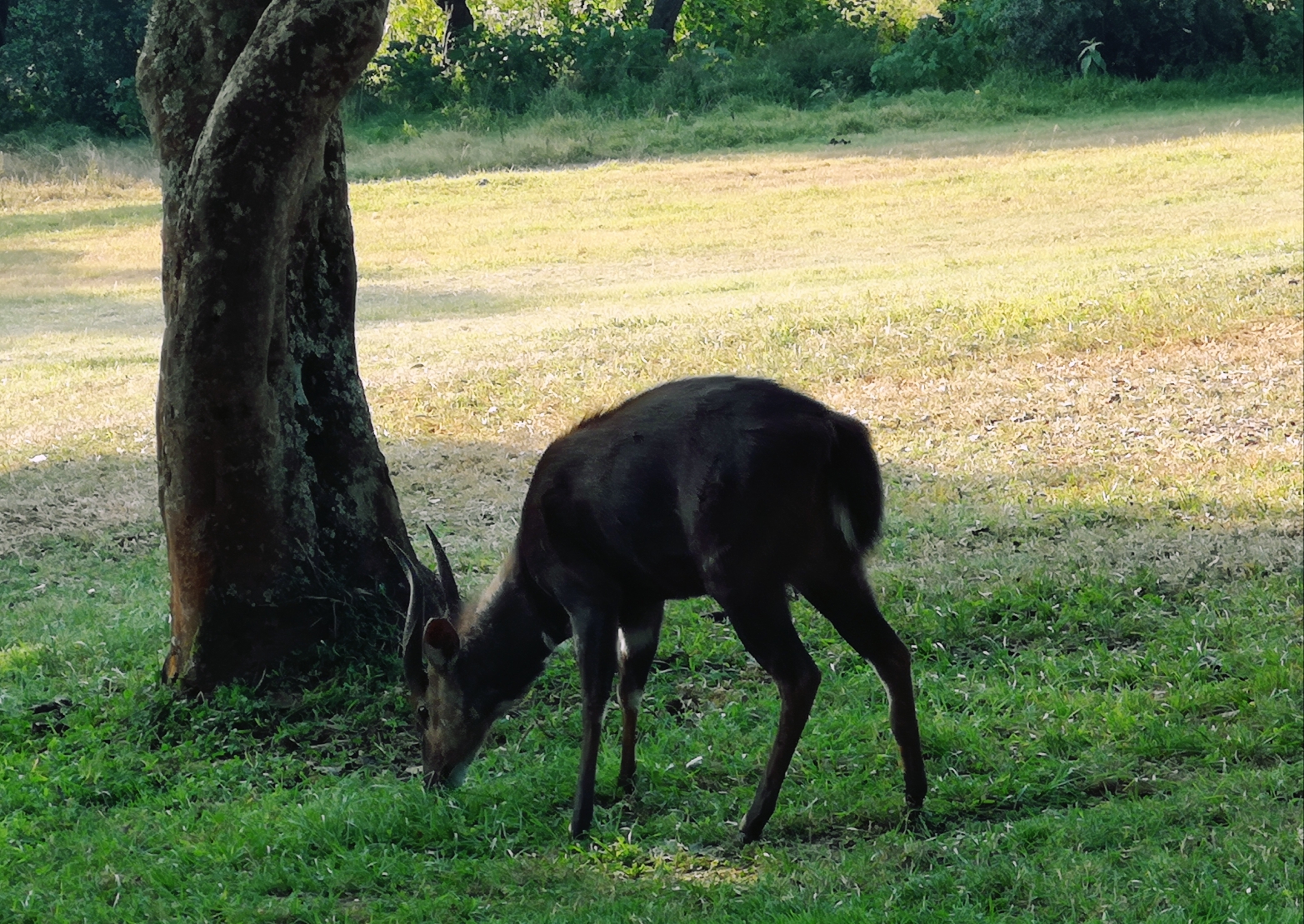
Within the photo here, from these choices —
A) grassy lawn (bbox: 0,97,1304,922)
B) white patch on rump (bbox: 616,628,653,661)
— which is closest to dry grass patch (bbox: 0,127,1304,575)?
grassy lawn (bbox: 0,97,1304,922)

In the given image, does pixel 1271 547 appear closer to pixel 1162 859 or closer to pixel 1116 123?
pixel 1162 859

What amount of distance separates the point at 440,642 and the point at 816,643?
1973 millimetres

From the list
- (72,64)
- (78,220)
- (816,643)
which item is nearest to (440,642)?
(816,643)

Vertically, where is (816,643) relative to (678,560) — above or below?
below

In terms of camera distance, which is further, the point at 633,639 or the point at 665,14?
the point at 665,14

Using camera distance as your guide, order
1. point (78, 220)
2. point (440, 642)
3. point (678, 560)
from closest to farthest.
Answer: point (678, 560)
point (440, 642)
point (78, 220)

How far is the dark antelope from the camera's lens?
4.67m

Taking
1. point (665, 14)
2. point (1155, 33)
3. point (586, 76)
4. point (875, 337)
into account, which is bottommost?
point (875, 337)

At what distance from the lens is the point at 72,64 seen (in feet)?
105

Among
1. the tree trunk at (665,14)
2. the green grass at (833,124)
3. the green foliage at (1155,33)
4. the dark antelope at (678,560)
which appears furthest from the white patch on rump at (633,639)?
the tree trunk at (665,14)

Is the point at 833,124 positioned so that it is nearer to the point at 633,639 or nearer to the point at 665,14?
the point at 665,14

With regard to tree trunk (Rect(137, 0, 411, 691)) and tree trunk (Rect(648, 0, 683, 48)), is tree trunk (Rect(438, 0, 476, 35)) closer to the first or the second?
tree trunk (Rect(648, 0, 683, 48))

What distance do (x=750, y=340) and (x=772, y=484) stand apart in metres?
7.86

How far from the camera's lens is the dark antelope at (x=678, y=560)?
467 cm
